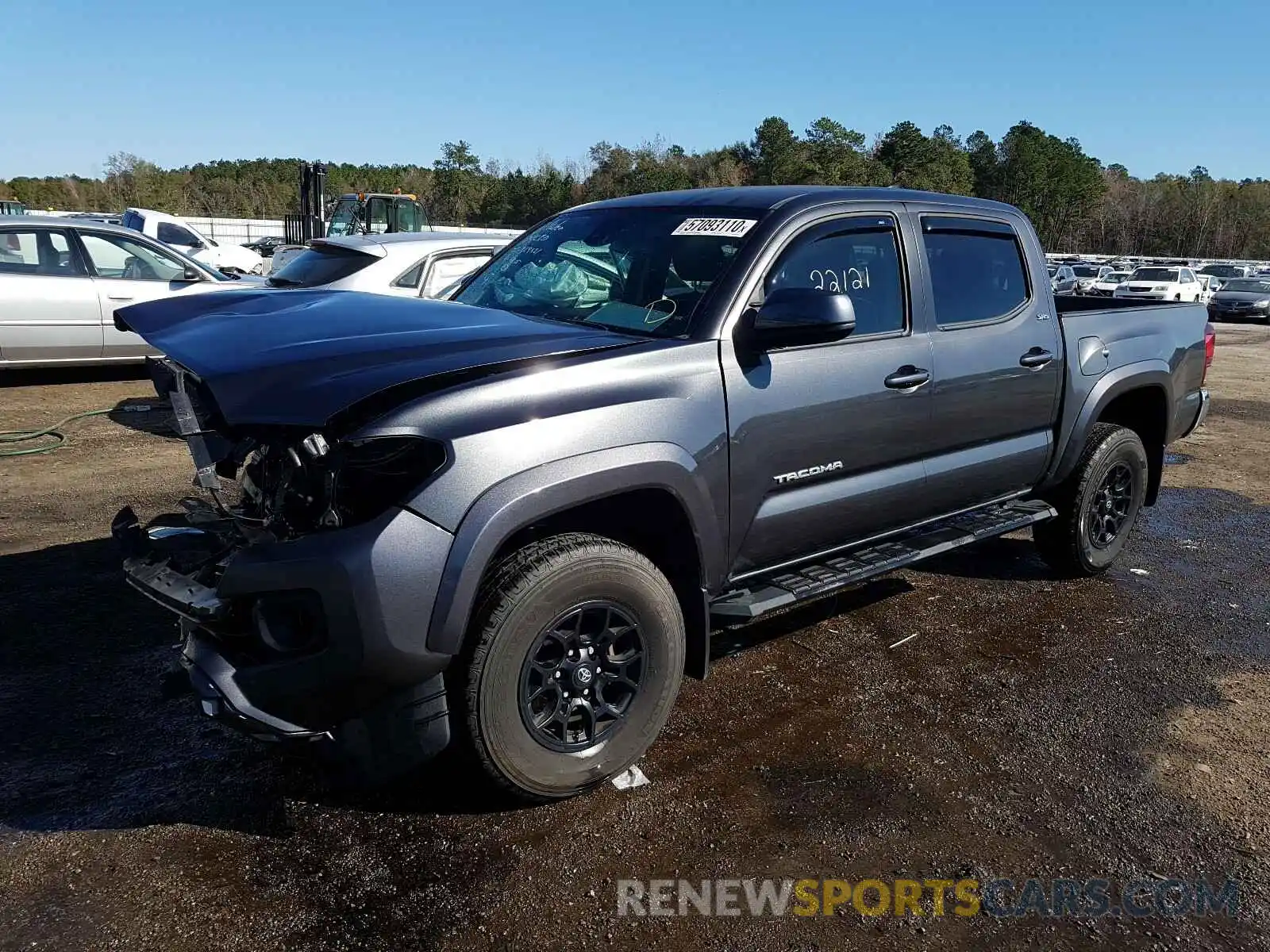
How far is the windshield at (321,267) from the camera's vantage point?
8094 millimetres

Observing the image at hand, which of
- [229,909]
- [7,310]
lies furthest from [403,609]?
[7,310]

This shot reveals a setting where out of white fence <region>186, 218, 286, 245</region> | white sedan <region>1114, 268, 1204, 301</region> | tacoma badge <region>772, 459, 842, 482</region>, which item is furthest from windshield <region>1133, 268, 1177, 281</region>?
white fence <region>186, 218, 286, 245</region>

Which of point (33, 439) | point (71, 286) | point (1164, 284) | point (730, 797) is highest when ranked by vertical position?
point (71, 286)

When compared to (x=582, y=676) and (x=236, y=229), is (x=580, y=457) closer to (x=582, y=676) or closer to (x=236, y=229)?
(x=582, y=676)

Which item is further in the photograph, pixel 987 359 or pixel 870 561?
pixel 987 359

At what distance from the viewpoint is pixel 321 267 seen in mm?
8328

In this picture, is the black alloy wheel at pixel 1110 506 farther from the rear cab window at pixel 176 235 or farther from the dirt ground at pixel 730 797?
the rear cab window at pixel 176 235

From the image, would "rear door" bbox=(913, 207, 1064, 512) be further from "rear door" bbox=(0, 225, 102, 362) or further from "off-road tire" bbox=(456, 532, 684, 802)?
"rear door" bbox=(0, 225, 102, 362)

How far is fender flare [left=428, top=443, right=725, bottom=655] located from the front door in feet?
0.74

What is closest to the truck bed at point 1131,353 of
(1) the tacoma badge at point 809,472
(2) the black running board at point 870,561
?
(2) the black running board at point 870,561

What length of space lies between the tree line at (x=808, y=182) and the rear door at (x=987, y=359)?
40.9 metres

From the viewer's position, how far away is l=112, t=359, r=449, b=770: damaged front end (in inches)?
97.4

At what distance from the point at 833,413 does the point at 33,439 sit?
6.75m

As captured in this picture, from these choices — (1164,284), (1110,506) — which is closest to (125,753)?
(1110,506)
